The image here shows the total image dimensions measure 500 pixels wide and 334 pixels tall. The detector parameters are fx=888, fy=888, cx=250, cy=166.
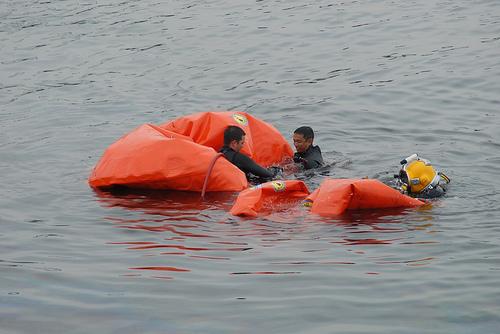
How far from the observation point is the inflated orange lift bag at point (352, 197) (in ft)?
25.5

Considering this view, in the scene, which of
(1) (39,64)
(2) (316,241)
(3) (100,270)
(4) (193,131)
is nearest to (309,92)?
(4) (193,131)

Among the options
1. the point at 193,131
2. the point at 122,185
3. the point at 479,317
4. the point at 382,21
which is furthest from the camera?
the point at 382,21

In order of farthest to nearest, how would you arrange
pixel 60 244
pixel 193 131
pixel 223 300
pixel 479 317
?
pixel 193 131, pixel 60 244, pixel 223 300, pixel 479 317

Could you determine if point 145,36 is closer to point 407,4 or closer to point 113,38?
point 113,38

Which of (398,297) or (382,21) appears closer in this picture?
(398,297)

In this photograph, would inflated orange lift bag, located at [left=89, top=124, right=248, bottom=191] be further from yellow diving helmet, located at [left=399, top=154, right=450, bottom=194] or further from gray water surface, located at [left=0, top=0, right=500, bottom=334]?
yellow diving helmet, located at [left=399, top=154, right=450, bottom=194]

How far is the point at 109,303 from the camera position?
5.46 meters

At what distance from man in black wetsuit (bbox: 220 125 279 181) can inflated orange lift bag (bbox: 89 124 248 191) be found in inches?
14.2

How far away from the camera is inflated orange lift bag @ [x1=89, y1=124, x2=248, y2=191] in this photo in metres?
8.75

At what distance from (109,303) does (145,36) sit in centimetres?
1232

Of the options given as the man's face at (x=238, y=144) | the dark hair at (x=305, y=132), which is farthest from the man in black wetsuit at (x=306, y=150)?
the man's face at (x=238, y=144)

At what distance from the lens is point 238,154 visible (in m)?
9.34

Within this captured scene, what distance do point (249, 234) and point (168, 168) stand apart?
1.72m

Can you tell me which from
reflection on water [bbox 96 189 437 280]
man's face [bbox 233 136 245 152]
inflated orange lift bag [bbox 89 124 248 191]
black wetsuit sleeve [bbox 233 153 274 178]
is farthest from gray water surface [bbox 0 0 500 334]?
man's face [bbox 233 136 245 152]
